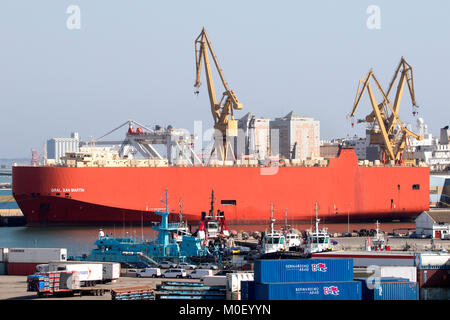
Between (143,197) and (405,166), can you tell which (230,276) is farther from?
(405,166)

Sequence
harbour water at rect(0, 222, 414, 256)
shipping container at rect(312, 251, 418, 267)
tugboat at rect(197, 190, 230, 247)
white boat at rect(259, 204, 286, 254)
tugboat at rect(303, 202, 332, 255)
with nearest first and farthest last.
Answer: shipping container at rect(312, 251, 418, 267) < tugboat at rect(303, 202, 332, 255) < white boat at rect(259, 204, 286, 254) < tugboat at rect(197, 190, 230, 247) < harbour water at rect(0, 222, 414, 256)

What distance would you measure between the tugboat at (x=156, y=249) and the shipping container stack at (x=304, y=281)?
12054 mm

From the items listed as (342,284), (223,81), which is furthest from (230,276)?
(223,81)

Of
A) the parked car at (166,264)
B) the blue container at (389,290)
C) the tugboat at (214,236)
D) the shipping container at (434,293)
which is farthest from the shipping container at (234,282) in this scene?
the tugboat at (214,236)

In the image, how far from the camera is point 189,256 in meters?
34.7

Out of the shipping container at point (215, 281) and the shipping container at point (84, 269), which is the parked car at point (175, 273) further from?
the shipping container at point (215, 281)

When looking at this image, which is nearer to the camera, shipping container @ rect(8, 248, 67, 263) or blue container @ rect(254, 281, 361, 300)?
blue container @ rect(254, 281, 361, 300)

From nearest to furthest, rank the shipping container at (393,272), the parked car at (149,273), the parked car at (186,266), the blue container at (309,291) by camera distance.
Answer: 1. the blue container at (309,291)
2. the shipping container at (393,272)
3. the parked car at (149,273)
4. the parked car at (186,266)

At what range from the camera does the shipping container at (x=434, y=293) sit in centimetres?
2501

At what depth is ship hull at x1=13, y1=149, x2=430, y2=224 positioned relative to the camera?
52.1 meters

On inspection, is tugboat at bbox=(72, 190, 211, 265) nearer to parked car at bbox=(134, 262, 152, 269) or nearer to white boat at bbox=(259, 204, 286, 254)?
parked car at bbox=(134, 262, 152, 269)

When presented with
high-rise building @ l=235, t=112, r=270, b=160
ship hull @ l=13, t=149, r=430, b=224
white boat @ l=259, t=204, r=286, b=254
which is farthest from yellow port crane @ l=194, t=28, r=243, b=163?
high-rise building @ l=235, t=112, r=270, b=160

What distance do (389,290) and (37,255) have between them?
1546cm

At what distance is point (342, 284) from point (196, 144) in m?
42.3
